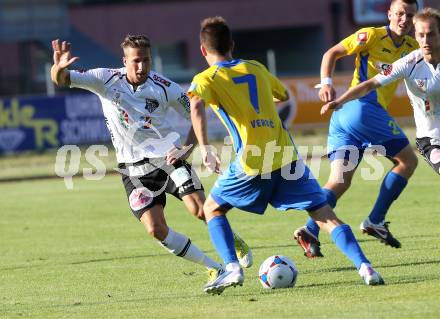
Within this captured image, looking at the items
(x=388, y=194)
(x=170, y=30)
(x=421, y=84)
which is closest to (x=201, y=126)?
(x=421, y=84)

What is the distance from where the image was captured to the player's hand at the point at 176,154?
8.09m

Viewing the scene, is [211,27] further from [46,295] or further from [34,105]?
[34,105]

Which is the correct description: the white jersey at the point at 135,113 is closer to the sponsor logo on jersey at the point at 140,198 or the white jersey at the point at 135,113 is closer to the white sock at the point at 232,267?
the sponsor logo on jersey at the point at 140,198

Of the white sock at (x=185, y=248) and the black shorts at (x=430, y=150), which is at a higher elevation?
the black shorts at (x=430, y=150)

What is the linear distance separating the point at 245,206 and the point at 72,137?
735 inches

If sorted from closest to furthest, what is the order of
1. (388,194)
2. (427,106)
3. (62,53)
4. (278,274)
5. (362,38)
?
(278,274) → (62,53) → (427,106) → (362,38) → (388,194)

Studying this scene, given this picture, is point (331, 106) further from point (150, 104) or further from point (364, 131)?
point (364, 131)

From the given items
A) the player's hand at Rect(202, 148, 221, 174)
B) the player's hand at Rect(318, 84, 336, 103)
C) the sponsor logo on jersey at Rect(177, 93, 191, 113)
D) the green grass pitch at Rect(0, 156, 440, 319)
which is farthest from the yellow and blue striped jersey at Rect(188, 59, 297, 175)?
the sponsor logo on jersey at Rect(177, 93, 191, 113)

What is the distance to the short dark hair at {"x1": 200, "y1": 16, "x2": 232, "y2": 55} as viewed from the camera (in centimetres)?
716

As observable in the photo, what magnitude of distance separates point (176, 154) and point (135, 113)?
0.83 metres

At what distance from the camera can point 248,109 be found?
729 cm

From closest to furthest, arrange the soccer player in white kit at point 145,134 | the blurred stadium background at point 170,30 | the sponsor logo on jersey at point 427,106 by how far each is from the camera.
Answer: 1. the soccer player in white kit at point 145,134
2. the sponsor logo on jersey at point 427,106
3. the blurred stadium background at point 170,30

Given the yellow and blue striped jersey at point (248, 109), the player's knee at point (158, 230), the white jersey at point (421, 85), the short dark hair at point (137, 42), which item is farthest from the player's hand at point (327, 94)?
the player's knee at point (158, 230)

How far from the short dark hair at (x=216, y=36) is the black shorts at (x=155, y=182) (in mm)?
1609
